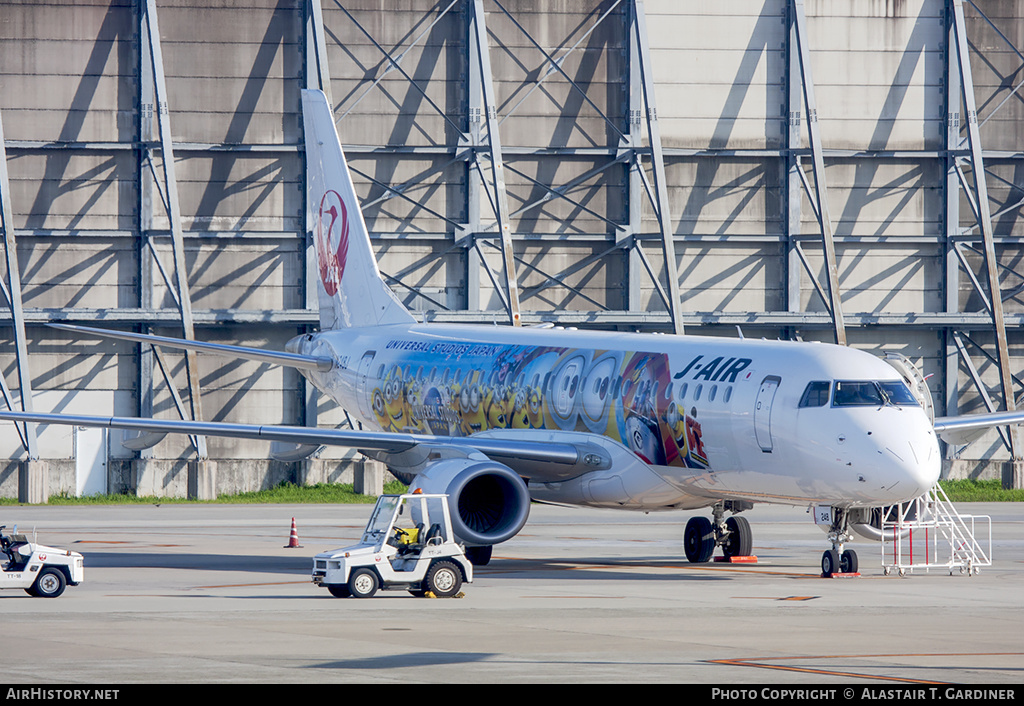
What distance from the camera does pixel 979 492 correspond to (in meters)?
45.9

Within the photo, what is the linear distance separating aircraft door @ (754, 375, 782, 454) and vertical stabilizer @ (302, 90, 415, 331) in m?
13.4

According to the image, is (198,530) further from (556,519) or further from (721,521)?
(721,521)

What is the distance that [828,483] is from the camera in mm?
21344

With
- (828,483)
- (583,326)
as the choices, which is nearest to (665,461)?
(828,483)

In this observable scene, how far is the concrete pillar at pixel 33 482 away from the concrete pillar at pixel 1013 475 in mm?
28769

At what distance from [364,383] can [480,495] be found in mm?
8687

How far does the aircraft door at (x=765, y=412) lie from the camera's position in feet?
72.2

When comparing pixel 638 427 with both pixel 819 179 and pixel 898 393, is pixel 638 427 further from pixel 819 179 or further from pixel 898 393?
pixel 819 179

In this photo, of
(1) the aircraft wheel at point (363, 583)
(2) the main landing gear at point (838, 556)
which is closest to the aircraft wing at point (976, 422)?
(2) the main landing gear at point (838, 556)

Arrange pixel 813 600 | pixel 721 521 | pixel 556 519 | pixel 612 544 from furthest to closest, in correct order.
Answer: pixel 556 519 → pixel 612 544 → pixel 721 521 → pixel 813 600

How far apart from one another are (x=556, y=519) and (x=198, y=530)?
31.7 feet

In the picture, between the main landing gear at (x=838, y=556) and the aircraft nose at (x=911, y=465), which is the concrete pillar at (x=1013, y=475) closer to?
the main landing gear at (x=838, y=556)

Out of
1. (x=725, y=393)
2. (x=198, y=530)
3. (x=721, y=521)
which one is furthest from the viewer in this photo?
(x=198, y=530)

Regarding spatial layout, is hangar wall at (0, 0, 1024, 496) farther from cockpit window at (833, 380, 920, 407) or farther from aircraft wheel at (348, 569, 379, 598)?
aircraft wheel at (348, 569, 379, 598)
